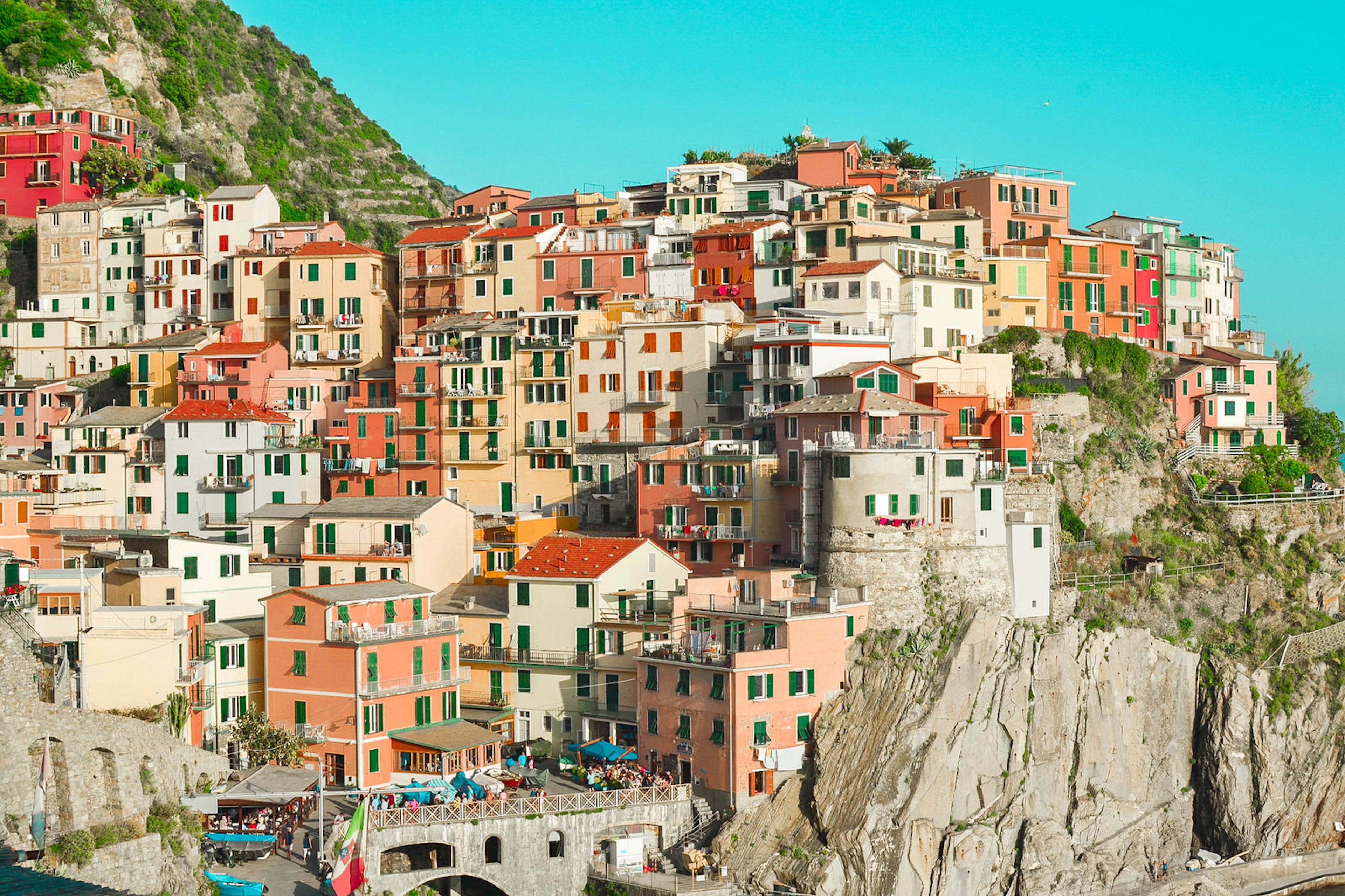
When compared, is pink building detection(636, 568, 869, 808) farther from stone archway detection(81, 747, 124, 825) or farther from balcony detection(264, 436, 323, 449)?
balcony detection(264, 436, 323, 449)

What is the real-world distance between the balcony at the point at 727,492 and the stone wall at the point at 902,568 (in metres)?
5.47

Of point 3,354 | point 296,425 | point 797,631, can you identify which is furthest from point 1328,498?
point 3,354

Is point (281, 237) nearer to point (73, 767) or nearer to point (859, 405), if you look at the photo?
point (859, 405)

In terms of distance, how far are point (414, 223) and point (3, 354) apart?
3854 centimetres

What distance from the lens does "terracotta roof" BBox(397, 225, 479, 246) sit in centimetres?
9088

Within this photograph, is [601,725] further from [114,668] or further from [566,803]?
[114,668]

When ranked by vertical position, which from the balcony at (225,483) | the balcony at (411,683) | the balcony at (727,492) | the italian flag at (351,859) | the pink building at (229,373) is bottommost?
the italian flag at (351,859)

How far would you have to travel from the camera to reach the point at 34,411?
8938cm

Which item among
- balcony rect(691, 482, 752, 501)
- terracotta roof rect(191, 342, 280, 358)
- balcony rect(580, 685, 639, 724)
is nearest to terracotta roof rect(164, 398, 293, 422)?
terracotta roof rect(191, 342, 280, 358)

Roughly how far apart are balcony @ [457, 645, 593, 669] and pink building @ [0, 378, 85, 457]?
104 feet

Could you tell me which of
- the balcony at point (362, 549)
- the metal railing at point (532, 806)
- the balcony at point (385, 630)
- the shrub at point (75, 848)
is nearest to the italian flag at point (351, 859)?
the metal railing at point (532, 806)

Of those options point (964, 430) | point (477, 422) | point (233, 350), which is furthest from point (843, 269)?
point (233, 350)

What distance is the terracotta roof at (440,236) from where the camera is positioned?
3578 inches

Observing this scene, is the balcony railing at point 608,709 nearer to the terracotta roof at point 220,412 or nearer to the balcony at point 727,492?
the balcony at point 727,492
